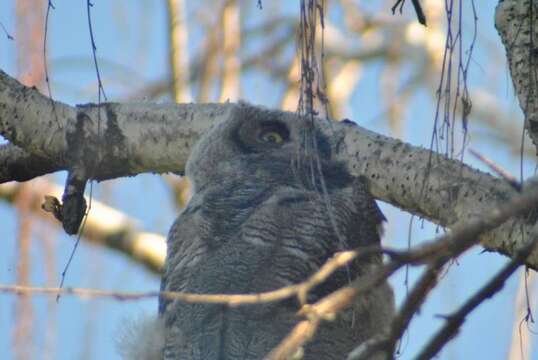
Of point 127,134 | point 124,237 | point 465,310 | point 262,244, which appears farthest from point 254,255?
point 124,237

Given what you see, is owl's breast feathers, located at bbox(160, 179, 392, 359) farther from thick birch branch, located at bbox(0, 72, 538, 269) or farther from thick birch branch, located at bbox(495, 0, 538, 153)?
thick birch branch, located at bbox(495, 0, 538, 153)

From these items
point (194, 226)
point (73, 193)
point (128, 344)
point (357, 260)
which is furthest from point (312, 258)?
point (73, 193)

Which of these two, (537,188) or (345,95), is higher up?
(345,95)

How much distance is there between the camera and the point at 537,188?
5.11 ft

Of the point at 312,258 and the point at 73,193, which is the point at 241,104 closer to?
the point at 73,193

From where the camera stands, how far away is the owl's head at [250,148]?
357cm

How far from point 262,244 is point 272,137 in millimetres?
874

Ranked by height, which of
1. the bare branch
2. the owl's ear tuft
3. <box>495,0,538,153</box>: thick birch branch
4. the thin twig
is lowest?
the thin twig

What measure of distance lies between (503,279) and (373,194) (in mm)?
1859

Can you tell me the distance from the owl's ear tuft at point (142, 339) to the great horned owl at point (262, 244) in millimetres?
61

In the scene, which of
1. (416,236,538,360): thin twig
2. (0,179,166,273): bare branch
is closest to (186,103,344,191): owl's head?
(416,236,538,360): thin twig

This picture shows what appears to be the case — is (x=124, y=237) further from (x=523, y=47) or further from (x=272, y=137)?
(x=523, y=47)

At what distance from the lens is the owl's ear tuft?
3162mm

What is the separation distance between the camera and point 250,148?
154 inches
